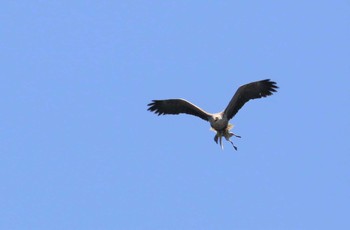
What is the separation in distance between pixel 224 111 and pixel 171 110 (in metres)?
1.79

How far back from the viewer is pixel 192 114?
81.4 m

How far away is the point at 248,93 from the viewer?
80188 mm

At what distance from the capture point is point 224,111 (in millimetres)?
80438

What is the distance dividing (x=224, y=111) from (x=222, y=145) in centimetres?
94

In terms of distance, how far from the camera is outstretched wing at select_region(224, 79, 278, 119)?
262ft

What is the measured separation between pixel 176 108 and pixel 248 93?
7.73 feet

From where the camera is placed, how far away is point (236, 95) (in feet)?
263

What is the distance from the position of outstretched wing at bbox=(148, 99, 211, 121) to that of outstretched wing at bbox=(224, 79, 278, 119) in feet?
3.05

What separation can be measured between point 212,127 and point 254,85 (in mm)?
1722

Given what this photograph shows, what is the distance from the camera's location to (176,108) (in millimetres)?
81438

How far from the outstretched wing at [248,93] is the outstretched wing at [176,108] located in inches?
36.6

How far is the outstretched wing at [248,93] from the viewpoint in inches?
3147

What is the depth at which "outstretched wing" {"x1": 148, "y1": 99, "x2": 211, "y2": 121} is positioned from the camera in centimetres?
8112

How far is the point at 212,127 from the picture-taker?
80.6 meters
